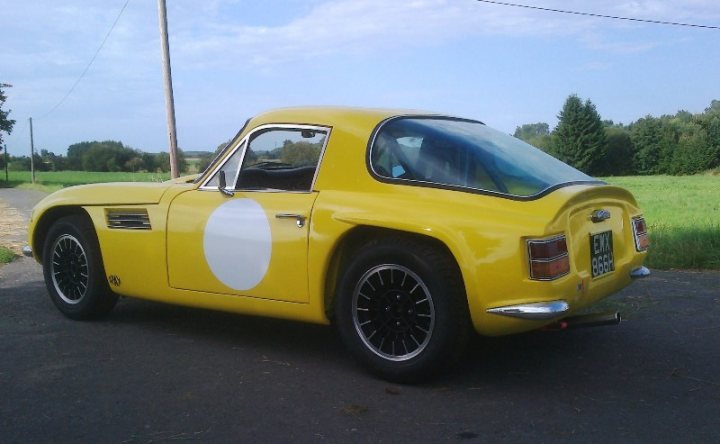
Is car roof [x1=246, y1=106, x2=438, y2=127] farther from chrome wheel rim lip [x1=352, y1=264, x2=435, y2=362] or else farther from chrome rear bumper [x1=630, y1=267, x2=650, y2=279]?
chrome rear bumper [x1=630, y1=267, x2=650, y2=279]

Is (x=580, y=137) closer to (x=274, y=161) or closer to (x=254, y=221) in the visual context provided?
(x=274, y=161)

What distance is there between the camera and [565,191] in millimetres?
3695

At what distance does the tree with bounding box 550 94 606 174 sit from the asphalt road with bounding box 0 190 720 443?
7402 centimetres

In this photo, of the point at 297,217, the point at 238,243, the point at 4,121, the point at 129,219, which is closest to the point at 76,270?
the point at 129,219

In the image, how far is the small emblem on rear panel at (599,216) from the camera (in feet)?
12.4

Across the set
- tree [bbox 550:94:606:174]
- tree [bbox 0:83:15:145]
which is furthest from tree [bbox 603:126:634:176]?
tree [bbox 0:83:15:145]

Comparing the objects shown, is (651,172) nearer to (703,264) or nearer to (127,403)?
(703,264)

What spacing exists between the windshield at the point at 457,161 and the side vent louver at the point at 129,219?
65.5 inches

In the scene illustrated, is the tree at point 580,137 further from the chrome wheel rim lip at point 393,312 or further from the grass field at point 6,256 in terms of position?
the chrome wheel rim lip at point 393,312

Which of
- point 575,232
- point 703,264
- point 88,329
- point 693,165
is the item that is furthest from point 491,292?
point 693,165

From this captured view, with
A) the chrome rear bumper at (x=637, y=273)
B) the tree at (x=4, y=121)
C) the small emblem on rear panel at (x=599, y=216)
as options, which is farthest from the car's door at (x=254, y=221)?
the tree at (x=4, y=121)

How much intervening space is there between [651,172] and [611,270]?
73654 mm

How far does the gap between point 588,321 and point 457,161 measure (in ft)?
3.64

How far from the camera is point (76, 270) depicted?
17.0 ft
